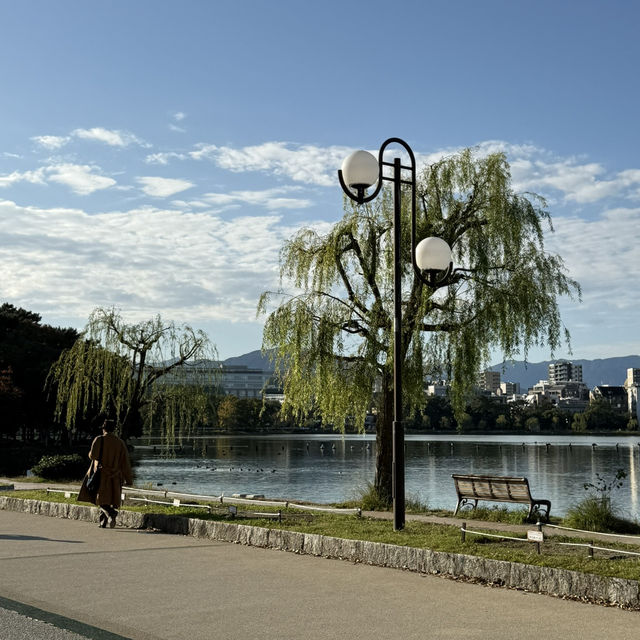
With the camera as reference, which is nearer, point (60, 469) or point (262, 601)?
point (262, 601)

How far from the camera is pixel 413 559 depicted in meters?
8.76

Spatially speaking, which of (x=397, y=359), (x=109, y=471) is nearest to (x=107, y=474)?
(x=109, y=471)

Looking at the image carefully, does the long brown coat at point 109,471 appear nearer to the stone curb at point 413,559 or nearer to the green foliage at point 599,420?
the stone curb at point 413,559

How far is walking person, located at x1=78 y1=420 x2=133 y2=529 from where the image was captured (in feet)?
41.7

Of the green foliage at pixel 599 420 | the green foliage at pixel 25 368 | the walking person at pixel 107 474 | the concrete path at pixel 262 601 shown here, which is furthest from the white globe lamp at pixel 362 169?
the green foliage at pixel 599 420

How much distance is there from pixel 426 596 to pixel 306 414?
11134mm

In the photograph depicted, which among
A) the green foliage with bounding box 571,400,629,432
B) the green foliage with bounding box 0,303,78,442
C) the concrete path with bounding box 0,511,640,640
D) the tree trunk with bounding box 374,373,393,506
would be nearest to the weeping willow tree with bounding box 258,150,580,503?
the tree trunk with bounding box 374,373,393,506

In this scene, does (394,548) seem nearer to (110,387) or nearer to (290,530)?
(290,530)

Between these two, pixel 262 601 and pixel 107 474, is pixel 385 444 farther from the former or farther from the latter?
pixel 262 601

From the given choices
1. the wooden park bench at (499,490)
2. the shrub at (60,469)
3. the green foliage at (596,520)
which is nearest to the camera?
the green foliage at (596,520)

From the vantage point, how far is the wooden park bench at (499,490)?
14.2m

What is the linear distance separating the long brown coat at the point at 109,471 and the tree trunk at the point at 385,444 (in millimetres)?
6255

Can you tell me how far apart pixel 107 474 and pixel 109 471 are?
0.07 m

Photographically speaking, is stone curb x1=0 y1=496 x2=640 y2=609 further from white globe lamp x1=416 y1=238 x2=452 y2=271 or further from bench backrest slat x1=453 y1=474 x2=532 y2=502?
bench backrest slat x1=453 y1=474 x2=532 y2=502
